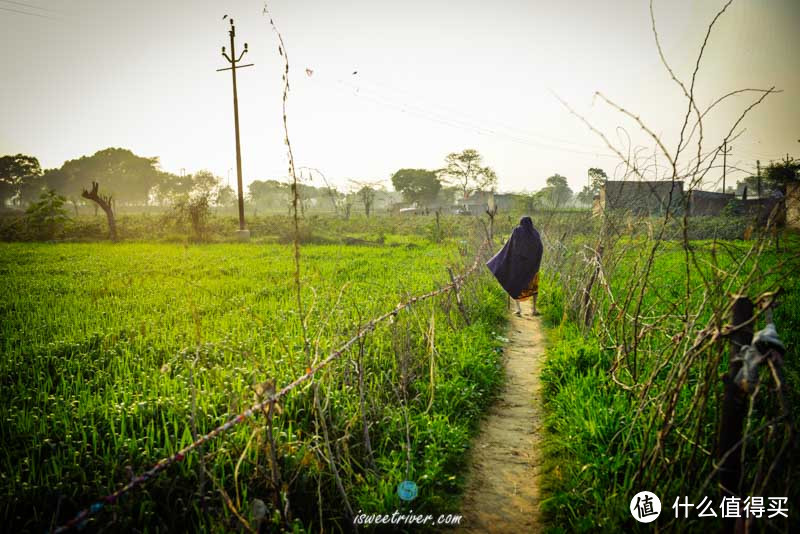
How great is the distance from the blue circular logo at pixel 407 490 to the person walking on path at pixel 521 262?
467 cm

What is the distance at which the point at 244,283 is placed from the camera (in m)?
8.52

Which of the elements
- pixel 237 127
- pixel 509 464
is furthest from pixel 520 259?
pixel 237 127

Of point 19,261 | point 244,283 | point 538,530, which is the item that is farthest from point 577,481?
point 19,261

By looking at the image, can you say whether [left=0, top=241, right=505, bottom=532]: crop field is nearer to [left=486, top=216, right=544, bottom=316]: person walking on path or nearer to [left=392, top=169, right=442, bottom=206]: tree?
[left=486, top=216, right=544, bottom=316]: person walking on path

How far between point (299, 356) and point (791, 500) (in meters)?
3.47

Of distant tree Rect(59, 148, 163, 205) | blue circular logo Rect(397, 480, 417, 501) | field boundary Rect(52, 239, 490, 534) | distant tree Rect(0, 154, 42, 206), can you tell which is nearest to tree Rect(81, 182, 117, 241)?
field boundary Rect(52, 239, 490, 534)

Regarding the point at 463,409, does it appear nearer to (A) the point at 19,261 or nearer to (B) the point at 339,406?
(B) the point at 339,406

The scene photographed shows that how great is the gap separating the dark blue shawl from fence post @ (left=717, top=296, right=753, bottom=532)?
4892 millimetres

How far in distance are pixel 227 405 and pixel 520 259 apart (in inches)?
195

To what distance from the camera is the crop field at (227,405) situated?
229cm

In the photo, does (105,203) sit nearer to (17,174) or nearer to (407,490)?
(407,490)

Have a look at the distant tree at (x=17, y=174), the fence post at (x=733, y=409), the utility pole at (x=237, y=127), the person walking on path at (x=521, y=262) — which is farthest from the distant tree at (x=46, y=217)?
the distant tree at (x=17, y=174)

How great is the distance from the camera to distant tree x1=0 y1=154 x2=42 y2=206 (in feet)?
178

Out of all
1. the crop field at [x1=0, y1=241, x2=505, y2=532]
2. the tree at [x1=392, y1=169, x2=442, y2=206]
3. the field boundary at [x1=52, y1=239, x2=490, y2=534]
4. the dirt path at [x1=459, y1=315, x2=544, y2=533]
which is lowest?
the dirt path at [x1=459, y1=315, x2=544, y2=533]
